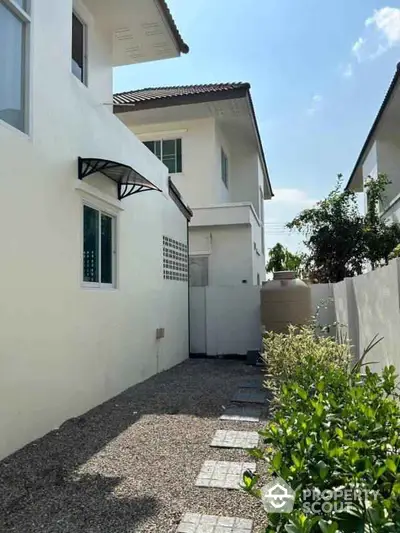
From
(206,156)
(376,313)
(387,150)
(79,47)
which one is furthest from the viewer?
Answer: (387,150)

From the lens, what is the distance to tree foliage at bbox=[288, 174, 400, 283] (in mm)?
13055

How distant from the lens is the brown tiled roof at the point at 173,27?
323 inches

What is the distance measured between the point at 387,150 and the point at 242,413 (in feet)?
41.8

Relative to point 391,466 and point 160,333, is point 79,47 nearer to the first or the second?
point 160,333

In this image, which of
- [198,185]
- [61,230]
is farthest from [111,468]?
[198,185]

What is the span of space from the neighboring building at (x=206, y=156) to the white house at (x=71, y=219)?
4.22 meters

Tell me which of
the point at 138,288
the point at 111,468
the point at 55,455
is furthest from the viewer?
the point at 138,288

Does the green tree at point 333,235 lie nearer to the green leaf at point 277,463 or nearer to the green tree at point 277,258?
the green leaf at point 277,463

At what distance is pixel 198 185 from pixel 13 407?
11.4 m

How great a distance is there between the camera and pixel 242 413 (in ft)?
20.3

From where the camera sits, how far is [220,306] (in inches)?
500

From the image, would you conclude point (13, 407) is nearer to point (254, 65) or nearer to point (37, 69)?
point (37, 69)

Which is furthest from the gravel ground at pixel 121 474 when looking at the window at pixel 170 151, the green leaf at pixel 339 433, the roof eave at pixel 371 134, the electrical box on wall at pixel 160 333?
the window at pixel 170 151

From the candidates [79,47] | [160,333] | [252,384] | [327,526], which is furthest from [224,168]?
[327,526]
